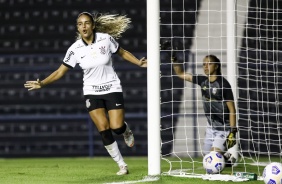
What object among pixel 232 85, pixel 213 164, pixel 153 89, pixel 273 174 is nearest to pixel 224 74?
pixel 232 85

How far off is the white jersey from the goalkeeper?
117 centimetres

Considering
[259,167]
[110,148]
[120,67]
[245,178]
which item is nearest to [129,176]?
[110,148]

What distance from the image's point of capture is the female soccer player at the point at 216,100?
956 cm

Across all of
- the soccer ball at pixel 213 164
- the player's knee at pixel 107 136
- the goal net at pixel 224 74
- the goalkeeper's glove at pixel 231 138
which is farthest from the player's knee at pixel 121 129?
the goal net at pixel 224 74

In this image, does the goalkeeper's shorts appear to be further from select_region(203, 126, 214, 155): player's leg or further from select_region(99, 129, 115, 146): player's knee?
select_region(99, 129, 115, 146): player's knee

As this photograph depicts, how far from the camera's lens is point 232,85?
33.8ft

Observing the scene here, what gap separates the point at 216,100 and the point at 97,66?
1928mm

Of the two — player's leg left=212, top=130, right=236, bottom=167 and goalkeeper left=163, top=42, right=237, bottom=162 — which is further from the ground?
goalkeeper left=163, top=42, right=237, bottom=162

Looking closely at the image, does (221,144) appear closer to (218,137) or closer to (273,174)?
(218,137)

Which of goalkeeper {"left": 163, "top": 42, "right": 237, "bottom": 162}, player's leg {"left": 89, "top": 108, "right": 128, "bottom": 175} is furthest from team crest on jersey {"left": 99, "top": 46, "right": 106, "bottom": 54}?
goalkeeper {"left": 163, "top": 42, "right": 237, "bottom": 162}

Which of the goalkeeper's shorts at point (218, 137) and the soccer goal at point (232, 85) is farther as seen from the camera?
the goalkeeper's shorts at point (218, 137)

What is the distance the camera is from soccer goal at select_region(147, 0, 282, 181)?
28.3 ft

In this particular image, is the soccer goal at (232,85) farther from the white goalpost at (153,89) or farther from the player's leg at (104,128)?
the player's leg at (104,128)

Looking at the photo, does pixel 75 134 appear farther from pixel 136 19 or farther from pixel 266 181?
pixel 266 181
